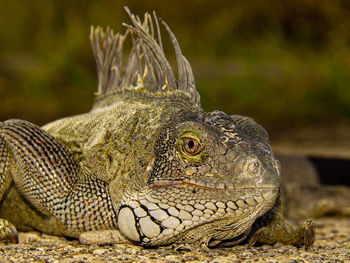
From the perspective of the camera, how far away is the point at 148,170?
132 inches

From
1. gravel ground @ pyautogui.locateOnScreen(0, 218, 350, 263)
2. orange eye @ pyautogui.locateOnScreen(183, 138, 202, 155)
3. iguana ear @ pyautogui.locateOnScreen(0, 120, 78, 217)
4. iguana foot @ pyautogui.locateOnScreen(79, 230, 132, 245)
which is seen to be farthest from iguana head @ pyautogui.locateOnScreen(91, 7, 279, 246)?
iguana ear @ pyautogui.locateOnScreen(0, 120, 78, 217)

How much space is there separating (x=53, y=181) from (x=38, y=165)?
0.21 metres

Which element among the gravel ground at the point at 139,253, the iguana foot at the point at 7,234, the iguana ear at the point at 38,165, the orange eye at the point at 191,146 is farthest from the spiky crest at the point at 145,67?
the iguana foot at the point at 7,234

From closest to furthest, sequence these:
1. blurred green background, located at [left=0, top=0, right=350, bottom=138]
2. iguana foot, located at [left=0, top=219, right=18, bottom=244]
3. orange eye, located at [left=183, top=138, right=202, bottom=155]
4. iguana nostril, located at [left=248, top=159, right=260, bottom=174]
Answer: iguana nostril, located at [left=248, top=159, right=260, bottom=174], orange eye, located at [left=183, top=138, right=202, bottom=155], iguana foot, located at [left=0, top=219, right=18, bottom=244], blurred green background, located at [left=0, top=0, right=350, bottom=138]

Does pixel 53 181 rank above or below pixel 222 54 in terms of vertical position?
below

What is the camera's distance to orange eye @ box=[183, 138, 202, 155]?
10.2 ft

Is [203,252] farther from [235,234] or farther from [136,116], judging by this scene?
[136,116]

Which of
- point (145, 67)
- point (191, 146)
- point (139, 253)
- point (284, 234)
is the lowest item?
point (139, 253)

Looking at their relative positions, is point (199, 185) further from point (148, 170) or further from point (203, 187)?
point (148, 170)

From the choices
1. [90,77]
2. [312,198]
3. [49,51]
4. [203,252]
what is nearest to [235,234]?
[203,252]

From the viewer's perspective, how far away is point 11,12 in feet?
58.3

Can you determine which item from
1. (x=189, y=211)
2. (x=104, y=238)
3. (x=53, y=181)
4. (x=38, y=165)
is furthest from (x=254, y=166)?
(x=38, y=165)

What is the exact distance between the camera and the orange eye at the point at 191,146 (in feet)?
10.2

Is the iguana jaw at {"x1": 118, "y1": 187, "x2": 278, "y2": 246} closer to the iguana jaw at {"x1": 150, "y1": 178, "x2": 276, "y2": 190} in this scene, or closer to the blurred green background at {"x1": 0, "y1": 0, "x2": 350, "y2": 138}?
the iguana jaw at {"x1": 150, "y1": 178, "x2": 276, "y2": 190}
